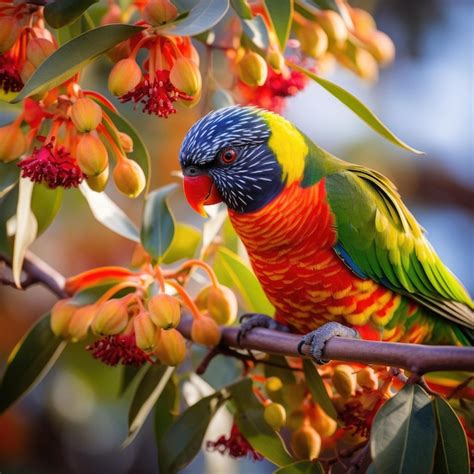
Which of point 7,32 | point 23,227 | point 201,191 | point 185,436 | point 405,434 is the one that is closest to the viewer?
point 405,434

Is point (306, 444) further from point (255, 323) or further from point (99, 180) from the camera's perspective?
point (99, 180)

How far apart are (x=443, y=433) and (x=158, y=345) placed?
0.60 meters

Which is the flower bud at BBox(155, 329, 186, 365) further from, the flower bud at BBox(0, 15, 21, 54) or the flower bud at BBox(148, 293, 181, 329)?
the flower bud at BBox(0, 15, 21, 54)

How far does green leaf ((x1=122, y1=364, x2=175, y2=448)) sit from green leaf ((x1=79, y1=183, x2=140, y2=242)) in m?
0.33

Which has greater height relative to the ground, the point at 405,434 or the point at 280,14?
the point at 280,14

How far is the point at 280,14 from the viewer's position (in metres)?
1.62

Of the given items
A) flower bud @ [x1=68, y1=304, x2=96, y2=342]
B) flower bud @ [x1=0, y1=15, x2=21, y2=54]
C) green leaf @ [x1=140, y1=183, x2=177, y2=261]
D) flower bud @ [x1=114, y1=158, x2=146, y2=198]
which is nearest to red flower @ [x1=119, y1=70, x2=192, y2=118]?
flower bud @ [x1=114, y1=158, x2=146, y2=198]

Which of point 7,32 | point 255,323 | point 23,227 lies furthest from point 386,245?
point 7,32

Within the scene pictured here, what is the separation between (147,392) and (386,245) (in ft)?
2.41

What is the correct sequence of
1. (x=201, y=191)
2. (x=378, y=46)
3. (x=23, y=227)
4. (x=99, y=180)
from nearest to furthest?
1. (x=99, y=180)
2. (x=23, y=227)
3. (x=201, y=191)
4. (x=378, y=46)

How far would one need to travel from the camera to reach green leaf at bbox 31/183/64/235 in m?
1.83

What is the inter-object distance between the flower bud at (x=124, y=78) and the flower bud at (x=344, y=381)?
784 millimetres

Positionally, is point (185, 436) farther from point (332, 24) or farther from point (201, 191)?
point (332, 24)

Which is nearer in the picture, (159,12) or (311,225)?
(159,12)
